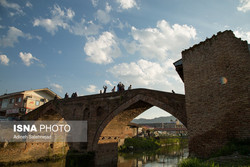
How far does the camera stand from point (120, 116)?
16.8m

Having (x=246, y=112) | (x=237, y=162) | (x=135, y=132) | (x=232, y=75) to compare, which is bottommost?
(x=135, y=132)

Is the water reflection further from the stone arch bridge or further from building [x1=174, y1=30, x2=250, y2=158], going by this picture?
A: building [x1=174, y1=30, x2=250, y2=158]

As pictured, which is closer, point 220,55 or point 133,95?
point 220,55

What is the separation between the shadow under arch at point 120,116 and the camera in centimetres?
1475

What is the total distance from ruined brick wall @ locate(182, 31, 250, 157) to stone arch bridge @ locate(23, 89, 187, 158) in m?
2.70

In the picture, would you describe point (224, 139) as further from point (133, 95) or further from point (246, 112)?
point (133, 95)

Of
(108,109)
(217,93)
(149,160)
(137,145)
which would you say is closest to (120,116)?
(108,109)

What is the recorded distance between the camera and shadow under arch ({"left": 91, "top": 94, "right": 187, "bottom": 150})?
14.8 m

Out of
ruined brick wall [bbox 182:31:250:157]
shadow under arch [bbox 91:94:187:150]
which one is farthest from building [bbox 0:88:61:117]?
ruined brick wall [bbox 182:31:250:157]

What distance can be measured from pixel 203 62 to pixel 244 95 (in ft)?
9.32

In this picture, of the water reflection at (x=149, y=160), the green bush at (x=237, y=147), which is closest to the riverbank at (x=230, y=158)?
the green bush at (x=237, y=147)

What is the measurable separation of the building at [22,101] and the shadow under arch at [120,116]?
54.6 feet

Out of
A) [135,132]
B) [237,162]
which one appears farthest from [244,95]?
[135,132]

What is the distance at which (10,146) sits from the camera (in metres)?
19.5
